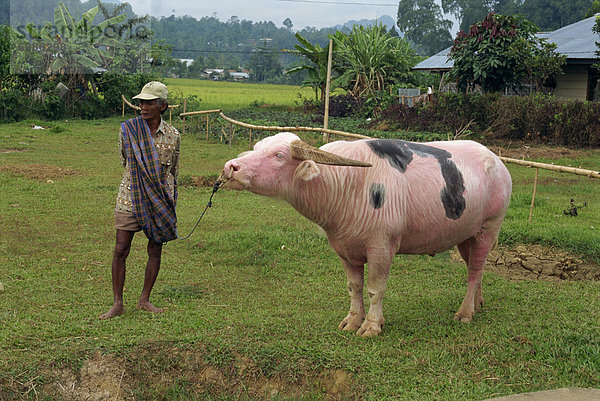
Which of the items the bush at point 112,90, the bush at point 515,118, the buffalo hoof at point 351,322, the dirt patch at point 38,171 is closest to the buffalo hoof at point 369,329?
the buffalo hoof at point 351,322

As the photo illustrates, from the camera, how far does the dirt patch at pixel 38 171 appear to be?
10836 millimetres

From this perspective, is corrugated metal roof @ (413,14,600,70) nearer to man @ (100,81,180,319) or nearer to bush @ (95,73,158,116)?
bush @ (95,73,158,116)

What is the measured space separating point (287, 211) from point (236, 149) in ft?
22.4

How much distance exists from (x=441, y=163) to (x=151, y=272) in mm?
2374

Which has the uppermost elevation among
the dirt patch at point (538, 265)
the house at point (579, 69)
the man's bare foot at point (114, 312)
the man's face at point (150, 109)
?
the house at point (579, 69)

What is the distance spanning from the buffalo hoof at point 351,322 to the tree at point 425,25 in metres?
59.2

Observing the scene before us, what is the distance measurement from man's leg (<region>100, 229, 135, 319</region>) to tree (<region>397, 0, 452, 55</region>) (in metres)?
59.3

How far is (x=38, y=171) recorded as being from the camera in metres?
11.2

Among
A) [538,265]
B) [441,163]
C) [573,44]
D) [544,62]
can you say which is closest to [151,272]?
[441,163]

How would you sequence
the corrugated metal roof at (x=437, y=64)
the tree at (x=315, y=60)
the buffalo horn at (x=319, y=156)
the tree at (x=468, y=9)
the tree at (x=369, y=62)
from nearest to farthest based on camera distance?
the buffalo horn at (x=319, y=156)
the tree at (x=315, y=60)
the corrugated metal roof at (x=437, y=64)
the tree at (x=369, y=62)
the tree at (x=468, y=9)

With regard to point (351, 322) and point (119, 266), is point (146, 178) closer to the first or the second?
point (119, 266)

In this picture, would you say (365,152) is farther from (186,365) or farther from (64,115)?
(64,115)

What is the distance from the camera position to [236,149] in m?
15.5

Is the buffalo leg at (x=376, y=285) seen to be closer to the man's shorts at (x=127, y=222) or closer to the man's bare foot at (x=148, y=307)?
the man's bare foot at (x=148, y=307)
